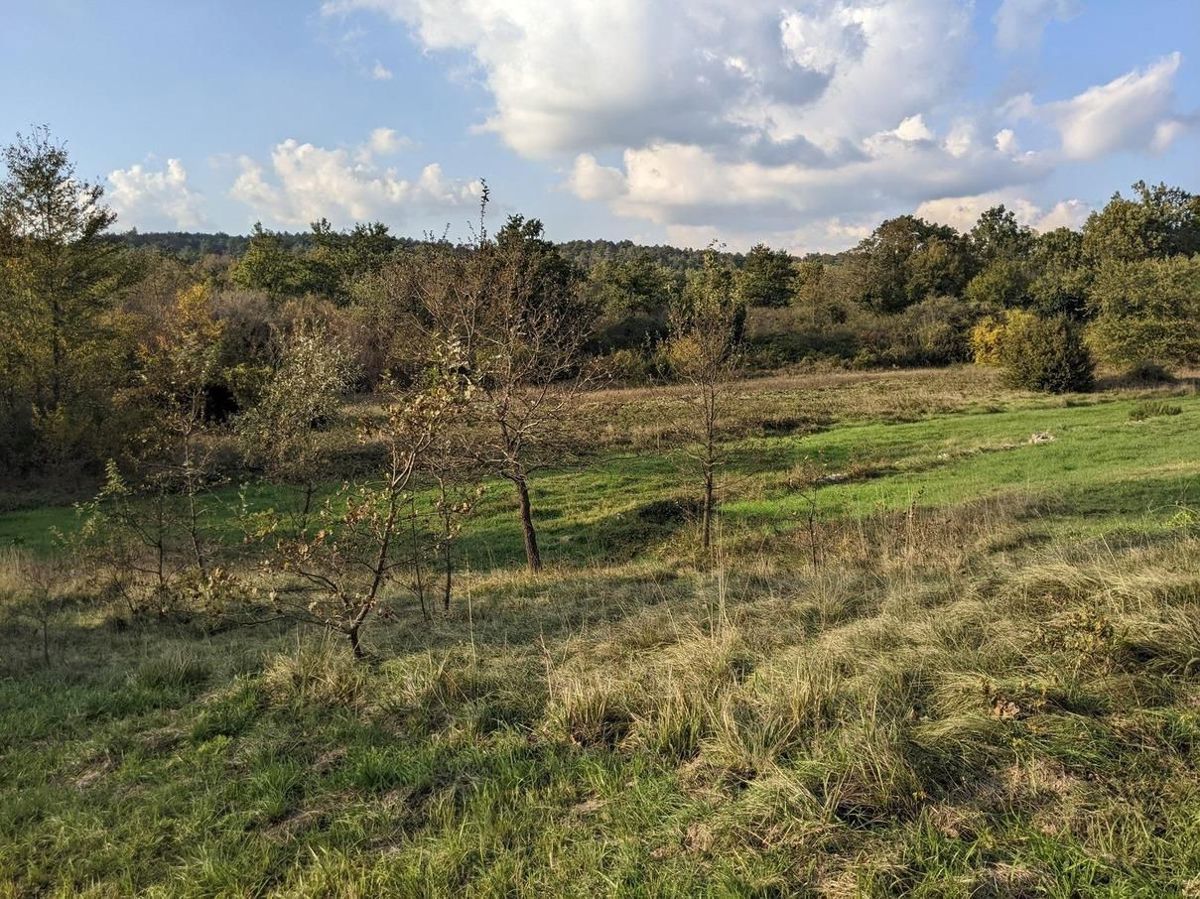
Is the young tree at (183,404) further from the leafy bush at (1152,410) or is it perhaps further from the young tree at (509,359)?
the leafy bush at (1152,410)

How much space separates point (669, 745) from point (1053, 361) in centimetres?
3835

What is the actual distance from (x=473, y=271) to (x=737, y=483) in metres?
9.06

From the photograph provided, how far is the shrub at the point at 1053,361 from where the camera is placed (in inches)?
1374

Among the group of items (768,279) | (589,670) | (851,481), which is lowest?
(851,481)

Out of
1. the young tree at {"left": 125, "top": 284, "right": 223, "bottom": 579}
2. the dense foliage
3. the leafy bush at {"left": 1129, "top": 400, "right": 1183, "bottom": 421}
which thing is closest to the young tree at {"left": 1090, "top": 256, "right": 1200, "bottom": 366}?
the dense foliage

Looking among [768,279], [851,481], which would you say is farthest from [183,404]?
[768,279]

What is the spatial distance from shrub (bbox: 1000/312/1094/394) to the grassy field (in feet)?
102

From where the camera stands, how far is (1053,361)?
34906 mm

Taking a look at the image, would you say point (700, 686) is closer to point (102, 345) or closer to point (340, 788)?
point (340, 788)

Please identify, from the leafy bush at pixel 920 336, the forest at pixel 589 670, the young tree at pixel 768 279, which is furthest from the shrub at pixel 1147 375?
the young tree at pixel 768 279

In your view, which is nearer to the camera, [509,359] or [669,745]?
[669,745]

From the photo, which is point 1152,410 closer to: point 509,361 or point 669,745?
point 509,361

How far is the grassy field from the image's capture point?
9.59 feet

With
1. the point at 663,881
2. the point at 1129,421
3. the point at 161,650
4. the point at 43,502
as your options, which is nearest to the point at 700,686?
the point at 663,881
